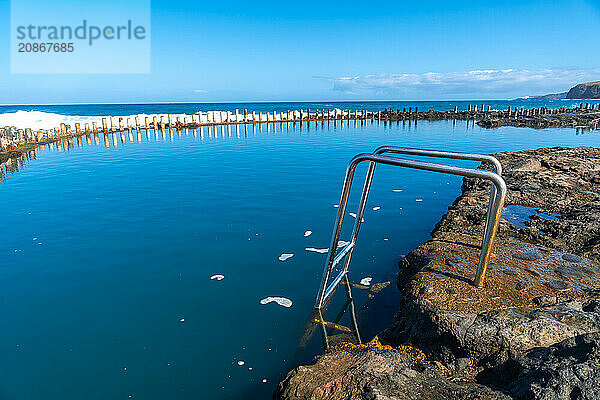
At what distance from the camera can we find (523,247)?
5.28 metres

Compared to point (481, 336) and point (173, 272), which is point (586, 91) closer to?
point (481, 336)

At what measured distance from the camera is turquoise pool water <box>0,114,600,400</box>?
4012mm

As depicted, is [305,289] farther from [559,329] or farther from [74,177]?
[74,177]

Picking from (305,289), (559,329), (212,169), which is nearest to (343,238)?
(305,289)

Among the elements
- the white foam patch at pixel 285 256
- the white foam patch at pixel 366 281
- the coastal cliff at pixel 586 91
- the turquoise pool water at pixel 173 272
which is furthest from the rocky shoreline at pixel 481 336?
the coastal cliff at pixel 586 91

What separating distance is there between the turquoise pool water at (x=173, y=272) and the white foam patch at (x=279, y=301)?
0.12m

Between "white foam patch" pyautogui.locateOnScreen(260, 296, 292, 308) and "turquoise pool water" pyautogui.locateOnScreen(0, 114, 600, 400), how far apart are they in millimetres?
116

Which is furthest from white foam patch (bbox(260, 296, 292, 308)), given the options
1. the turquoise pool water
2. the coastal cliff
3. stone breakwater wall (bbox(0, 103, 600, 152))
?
the coastal cliff

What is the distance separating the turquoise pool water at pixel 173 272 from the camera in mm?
4012

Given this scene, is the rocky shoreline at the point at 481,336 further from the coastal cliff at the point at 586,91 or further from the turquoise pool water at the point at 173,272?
the coastal cliff at the point at 586,91

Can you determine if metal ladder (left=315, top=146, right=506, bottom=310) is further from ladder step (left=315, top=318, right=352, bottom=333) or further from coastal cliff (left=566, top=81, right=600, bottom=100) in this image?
coastal cliff (left=566, top=81, right=600, bottom=100)

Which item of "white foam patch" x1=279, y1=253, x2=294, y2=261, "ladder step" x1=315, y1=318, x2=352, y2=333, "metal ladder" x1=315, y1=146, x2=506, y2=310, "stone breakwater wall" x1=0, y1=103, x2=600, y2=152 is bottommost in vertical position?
"ladder step" x1=315, y1=318, x2=352, y2=333

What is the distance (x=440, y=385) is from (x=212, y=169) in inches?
550

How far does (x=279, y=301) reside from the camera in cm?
536
